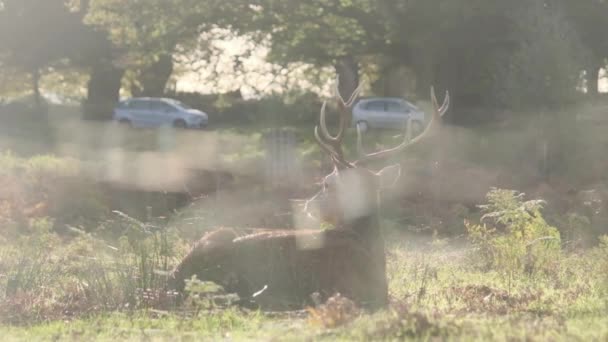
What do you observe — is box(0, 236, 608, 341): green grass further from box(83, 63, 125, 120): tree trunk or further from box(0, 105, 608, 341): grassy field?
box(83, 63, 125, 120): tree trunk

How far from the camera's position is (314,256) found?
10500mm

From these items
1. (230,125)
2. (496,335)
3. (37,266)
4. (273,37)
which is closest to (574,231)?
(37,266)

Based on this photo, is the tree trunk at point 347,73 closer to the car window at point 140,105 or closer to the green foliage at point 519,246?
the car window at point 140,105

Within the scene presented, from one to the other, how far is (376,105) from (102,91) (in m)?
19.5

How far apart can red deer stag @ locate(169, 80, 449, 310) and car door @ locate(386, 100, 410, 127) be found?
31.0m

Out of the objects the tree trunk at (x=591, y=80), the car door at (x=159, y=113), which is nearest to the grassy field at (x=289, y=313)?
the tree trunk at (x=591, y=80)

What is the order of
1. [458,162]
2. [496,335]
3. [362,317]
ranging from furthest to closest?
[458,162] < [362,317] < [496,335]

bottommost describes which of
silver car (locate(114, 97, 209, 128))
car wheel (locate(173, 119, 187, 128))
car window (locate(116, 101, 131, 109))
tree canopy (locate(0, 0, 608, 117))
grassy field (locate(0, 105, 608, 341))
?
grassy field (locate(0, 105, 608, 341))

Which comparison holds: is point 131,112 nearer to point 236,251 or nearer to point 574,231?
point 574,231

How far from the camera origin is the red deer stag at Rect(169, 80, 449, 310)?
1035 centimetres

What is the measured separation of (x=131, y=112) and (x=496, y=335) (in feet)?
138

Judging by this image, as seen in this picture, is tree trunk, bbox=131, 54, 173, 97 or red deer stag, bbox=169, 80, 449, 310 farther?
tree trunk, bbox=131, 54, 173, 97

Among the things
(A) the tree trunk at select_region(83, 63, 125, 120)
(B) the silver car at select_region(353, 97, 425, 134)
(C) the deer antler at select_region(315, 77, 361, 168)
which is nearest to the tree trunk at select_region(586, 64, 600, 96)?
(B) the silver car at select_region(353, 97, 425, 134)

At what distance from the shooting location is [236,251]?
420 inches
